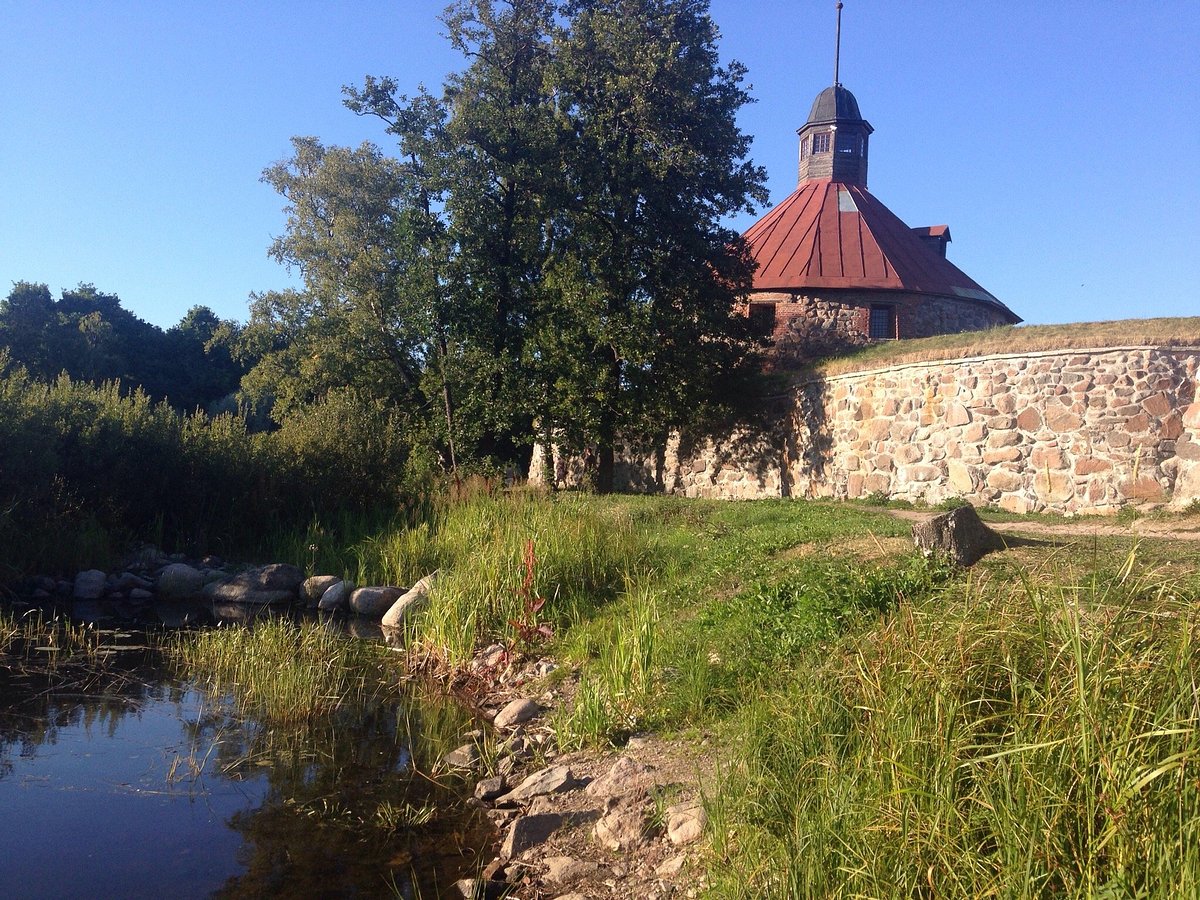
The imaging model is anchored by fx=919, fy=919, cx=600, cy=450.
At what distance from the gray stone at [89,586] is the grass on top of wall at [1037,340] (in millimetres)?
13757

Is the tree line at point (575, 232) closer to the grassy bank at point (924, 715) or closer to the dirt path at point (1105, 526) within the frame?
the dirt path at point (1105, 526)

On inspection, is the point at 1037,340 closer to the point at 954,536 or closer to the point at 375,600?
the point at 954,536

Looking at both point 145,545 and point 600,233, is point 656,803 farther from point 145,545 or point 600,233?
point 600,233

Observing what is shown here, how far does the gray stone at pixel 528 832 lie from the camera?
5504 millimetres

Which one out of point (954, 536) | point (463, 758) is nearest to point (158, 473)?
point (463, 758)

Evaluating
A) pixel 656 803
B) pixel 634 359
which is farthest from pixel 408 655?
pixel 634 359

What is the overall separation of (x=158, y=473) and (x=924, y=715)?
14.4m

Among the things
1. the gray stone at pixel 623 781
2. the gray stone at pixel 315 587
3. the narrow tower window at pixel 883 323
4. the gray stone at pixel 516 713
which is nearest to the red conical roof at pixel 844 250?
the narrow tower window at pixel 883 323

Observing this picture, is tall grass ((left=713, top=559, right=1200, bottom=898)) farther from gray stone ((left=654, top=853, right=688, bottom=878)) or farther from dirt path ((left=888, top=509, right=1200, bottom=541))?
dirt path ((left=888, top=509, right=1200, bottom=541))

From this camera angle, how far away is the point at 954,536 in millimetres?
7941

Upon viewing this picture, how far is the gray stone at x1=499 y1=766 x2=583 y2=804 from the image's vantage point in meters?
6.07

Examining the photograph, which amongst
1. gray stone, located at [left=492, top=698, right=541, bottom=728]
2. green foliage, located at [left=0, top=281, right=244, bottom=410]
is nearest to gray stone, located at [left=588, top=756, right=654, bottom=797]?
gray stone, located at [left=492, top=698, right=541, bottom=728]

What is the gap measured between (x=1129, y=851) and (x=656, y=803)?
8.90 ft

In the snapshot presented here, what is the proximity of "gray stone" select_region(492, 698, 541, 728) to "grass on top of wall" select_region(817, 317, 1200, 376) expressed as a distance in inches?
458
